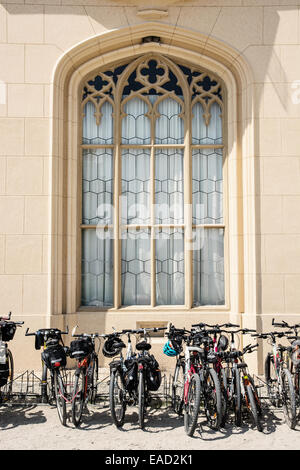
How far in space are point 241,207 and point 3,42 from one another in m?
5.22

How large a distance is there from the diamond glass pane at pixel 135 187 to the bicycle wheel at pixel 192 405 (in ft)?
12.7

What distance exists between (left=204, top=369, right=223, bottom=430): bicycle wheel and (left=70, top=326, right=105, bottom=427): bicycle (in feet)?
4.91

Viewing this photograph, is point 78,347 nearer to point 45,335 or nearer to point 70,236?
point 45,335

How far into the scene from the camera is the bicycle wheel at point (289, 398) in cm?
516

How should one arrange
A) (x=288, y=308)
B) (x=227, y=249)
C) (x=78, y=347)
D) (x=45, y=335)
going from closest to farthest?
(x=78, y=347)
(x=45, y=335)
(x=288, y=308)
(x=227, y=249)

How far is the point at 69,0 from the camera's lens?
7.98m

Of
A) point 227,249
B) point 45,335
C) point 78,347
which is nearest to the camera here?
point 78,347

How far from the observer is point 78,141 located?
8.38m

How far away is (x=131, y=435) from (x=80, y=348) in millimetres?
1254

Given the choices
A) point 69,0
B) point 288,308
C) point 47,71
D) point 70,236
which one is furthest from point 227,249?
point 69,0

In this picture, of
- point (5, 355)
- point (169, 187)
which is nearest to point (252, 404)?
point (5, 355)

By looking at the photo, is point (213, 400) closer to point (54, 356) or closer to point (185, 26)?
point (54, 356)

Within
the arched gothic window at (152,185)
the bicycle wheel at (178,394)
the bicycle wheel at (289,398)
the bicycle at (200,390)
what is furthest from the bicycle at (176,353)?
the arched gothic window at (152,185)

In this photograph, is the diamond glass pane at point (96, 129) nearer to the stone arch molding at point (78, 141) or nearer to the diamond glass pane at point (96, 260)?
A: the stone arch molding at point (78, 141)
